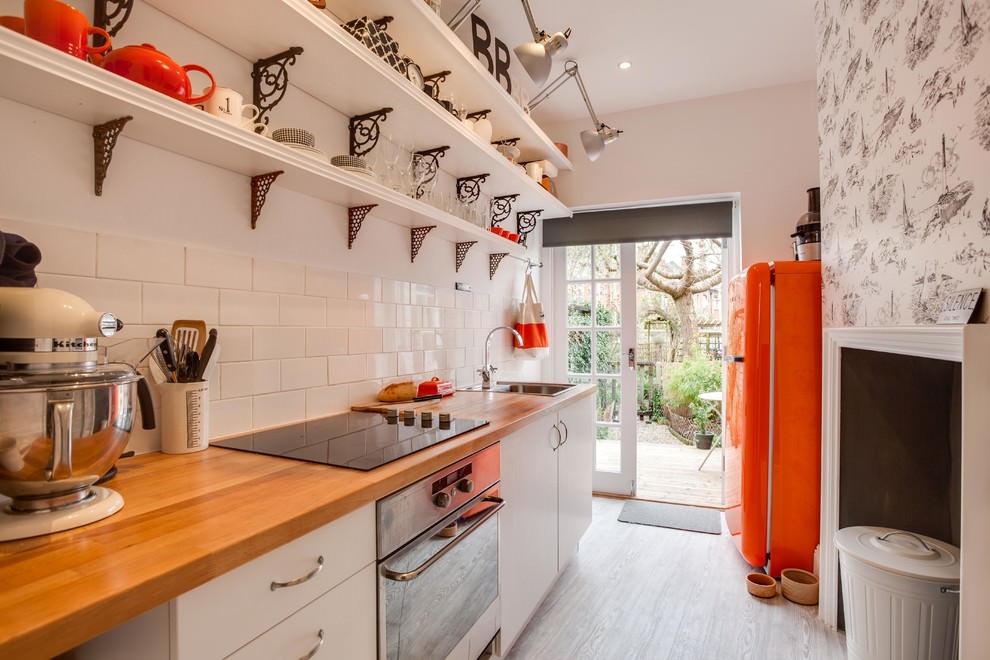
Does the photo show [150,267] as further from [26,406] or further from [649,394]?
[649,394]

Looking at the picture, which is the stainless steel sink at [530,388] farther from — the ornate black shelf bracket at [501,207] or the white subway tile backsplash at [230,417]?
the white subway tile backsplash at [230,417]

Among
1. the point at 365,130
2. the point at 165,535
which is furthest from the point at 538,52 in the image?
the point at 165,535

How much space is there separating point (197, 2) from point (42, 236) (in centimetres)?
65

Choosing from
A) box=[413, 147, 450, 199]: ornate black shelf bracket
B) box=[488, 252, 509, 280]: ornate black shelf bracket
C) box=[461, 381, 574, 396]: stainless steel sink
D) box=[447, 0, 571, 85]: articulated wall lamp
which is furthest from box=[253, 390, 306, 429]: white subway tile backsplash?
box=[488, 252, 509, 280]: ornate black shelf bracket

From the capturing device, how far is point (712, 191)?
127 inches

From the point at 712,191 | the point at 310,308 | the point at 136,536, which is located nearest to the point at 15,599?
the point at 136,536

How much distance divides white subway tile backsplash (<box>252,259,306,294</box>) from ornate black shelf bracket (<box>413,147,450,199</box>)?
788mm

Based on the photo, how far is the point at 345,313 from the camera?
1827mm

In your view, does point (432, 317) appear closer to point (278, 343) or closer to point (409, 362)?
point (409, 362)

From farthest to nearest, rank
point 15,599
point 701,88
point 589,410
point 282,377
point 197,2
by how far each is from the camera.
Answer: point 701,88 < point 589,410 < point 282,377 < point 197,2 < point 15,599

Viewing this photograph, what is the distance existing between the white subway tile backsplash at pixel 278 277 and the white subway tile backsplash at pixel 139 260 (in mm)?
232

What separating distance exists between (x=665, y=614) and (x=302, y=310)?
1.90 meters

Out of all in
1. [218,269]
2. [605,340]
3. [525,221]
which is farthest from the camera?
[605,340]

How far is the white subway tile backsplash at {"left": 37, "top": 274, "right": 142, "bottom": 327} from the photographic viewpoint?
3.38 feet
